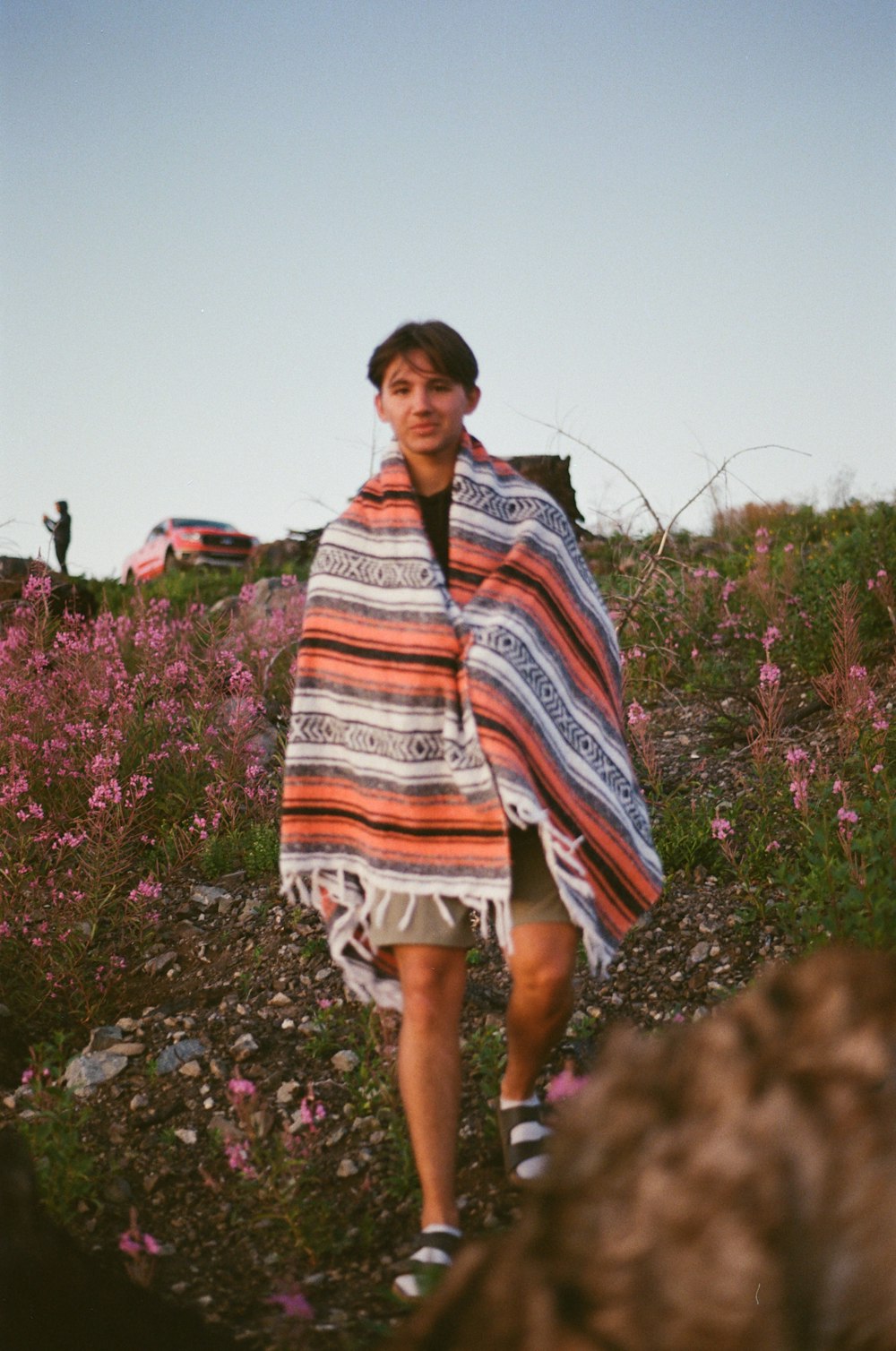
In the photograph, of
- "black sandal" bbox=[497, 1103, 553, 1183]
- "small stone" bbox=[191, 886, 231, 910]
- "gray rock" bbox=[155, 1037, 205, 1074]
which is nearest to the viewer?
"black sandal" bbox=[497, 1103, 553, 1183]

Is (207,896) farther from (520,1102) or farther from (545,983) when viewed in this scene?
(545,983)

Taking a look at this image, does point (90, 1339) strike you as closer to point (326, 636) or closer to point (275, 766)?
point (326, 636)

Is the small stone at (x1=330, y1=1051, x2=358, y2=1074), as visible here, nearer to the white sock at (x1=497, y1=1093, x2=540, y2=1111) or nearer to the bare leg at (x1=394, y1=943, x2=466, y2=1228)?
the white sock at (x1=497, y1=1093, x2=540, y2=1111)

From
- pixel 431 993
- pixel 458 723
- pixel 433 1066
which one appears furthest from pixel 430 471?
pixel 433 1066

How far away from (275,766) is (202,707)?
511 millimetres

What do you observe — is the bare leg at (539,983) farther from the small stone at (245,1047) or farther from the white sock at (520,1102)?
the small stone at (245,1047)

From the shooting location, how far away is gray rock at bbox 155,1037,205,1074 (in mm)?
3869

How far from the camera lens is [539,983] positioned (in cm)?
279

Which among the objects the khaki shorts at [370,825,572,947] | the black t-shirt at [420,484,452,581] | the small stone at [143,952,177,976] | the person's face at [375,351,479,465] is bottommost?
the small stone at [143,952,177,976]

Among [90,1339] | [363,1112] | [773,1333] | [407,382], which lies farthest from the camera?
[363,1112]

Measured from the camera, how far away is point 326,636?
3131 millimetres

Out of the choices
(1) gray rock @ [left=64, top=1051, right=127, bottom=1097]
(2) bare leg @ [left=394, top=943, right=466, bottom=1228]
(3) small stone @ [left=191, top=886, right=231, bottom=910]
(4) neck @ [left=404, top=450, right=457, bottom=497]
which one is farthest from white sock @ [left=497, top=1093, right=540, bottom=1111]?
(3) small stone @ [left=191, top=886, right=231, bottom=910]

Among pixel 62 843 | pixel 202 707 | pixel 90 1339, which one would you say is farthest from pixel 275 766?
pixel 90 1339

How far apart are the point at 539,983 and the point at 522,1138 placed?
49 cm
